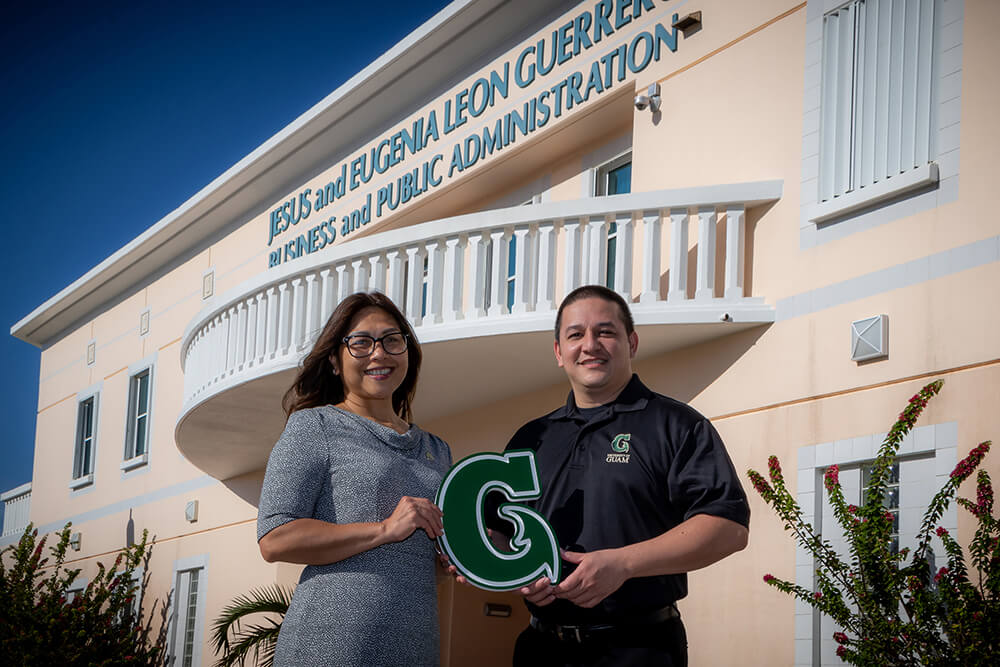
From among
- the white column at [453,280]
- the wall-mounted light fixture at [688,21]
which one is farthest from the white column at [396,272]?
the wall-mounted light fixture at [688,21]

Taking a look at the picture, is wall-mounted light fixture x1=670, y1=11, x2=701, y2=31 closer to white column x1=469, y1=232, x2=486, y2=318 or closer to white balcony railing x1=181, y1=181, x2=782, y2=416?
white balcony railing x1=181, y1=181, x2=782, y2=416

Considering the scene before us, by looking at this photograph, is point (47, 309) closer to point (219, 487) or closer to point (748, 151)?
point (219, 487)

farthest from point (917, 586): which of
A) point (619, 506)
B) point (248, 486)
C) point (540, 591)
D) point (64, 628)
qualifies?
point (64, 628)

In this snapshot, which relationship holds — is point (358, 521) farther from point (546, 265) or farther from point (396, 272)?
point (396, 272)

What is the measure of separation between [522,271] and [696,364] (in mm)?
1584

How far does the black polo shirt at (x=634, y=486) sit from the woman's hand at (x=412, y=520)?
404mm

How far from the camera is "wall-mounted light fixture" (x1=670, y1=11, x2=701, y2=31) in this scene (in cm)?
953

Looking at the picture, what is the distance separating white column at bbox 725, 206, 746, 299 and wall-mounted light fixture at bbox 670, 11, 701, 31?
2.00 m

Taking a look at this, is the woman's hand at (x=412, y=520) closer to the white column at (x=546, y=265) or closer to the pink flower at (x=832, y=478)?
the pink flower at (x=832, y=478)

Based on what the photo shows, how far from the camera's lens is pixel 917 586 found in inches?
227

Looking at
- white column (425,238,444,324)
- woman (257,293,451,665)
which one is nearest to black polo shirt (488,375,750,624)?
woman (257,293,451,665)

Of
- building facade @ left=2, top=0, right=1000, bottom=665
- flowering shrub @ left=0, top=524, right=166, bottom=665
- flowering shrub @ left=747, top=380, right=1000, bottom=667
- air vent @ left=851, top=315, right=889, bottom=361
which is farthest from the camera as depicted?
flowering shrub @ left=0, top=524, right=166, bottom=665

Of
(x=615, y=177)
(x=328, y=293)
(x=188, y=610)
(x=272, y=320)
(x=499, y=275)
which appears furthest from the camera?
(x=188, y=610)

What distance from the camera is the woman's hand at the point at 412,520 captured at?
2.96 m
